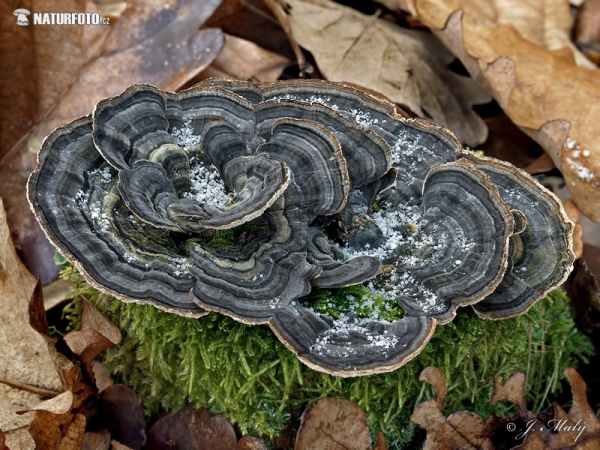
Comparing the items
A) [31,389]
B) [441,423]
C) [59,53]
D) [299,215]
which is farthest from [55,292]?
[441,423]

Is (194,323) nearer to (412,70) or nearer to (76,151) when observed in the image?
(76,151)

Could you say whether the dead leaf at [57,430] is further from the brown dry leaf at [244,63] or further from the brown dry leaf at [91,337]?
the brown dry leaf at [244,63]

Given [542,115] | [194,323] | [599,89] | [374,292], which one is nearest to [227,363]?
[194,323]

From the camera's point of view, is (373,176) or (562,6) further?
(562,6)

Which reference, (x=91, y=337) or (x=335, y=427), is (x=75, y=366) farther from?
(x=335, y=427)

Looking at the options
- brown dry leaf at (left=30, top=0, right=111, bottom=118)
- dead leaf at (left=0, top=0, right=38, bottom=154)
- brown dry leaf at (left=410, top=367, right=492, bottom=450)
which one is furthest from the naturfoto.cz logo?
brown dry leaf at (left=410, top=367, right=492, bottom=450)

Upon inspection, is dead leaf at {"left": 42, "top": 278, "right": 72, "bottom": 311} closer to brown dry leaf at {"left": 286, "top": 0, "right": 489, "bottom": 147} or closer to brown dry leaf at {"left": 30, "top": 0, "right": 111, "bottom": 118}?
brown dry leaf at {"left": 30, "top": 0, "right": 111, "bottom": 118}
